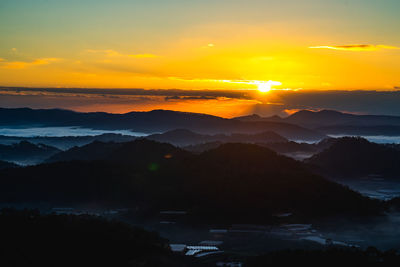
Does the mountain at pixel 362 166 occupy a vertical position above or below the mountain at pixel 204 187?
below

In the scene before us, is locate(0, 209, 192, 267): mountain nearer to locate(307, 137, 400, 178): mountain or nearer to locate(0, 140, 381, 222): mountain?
locate(0, 140, 381, 222): mountain

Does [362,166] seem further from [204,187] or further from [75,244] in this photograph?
[75,244]

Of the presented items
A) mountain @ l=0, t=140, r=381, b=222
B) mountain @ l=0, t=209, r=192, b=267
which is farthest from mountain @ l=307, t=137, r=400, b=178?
mountain @ l=0, t=209, r=192, b=267

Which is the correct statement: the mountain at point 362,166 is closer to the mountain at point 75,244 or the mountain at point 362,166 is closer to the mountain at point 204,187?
the mountain at point 204,187

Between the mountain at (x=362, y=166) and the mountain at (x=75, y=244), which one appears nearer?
the mountain at (x=75, y=244)

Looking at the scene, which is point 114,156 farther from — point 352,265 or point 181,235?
point 352,265

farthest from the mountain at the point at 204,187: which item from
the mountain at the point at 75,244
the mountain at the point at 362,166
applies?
the mountain at the point at 362,166

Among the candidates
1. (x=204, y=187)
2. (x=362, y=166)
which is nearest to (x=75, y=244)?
(x=204, y=187)

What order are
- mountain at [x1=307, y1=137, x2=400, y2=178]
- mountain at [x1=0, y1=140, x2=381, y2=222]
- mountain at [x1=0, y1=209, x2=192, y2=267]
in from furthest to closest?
mountain at [x1=307, y1=137, x2=400, y2=178]
mountain at [x1=0, y1=140, x2=381, y2=222]
mountain at [x1=0, y1=209, x2=192, y2=267]
